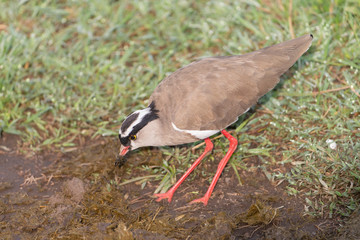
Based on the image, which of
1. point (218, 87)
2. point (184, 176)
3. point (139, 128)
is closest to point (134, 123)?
point (139, 128)

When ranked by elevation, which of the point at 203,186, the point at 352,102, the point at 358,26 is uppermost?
the point at 358,26

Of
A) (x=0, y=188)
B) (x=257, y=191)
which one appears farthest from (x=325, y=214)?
(x=0, y=188)

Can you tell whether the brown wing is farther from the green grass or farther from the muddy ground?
the muddy ground

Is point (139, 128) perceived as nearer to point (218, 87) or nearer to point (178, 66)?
point (218, 87)

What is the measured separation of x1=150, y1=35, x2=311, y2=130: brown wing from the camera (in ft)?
17.6

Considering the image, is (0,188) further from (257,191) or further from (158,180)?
(257,191)

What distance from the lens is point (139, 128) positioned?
18.2 feet

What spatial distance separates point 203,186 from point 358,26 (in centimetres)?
359

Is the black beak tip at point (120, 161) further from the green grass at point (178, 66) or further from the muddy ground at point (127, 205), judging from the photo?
the green grass at point (178, 66)

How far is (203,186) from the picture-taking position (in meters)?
5.71

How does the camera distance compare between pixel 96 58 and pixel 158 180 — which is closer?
pixel 158 180

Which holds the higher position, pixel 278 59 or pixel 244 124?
pixel 278 59

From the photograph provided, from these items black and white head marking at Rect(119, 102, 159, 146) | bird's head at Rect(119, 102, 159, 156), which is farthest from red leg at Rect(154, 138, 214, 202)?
black and white head marking at Rect(119, 102, 159, 146)

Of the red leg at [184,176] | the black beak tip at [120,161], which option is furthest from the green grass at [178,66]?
the black beak tip at [120,161]
